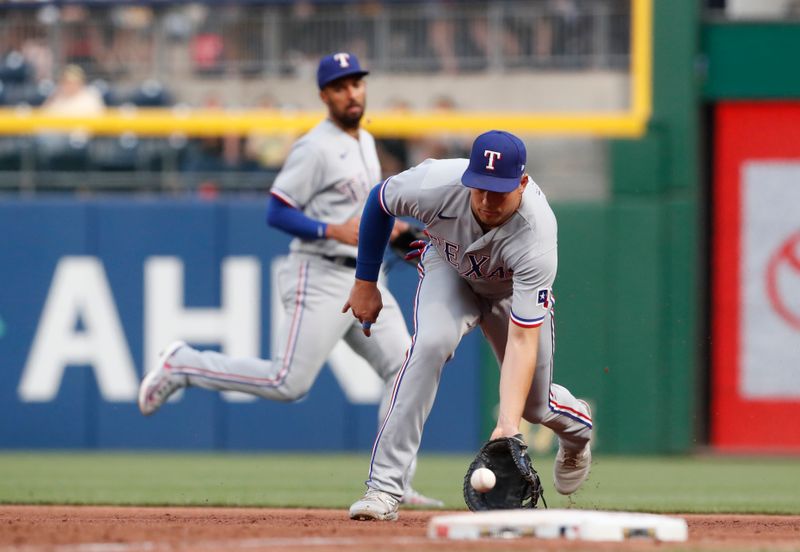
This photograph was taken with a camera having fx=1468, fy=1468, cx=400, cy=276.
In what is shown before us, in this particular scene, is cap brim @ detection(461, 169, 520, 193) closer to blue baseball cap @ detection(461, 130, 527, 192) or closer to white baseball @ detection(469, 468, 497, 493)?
blue baseball cap @ detection(461, 130, 527, 192)

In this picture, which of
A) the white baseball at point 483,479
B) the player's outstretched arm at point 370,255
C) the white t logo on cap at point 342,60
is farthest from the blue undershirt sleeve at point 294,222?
the white baseball at point 483,479

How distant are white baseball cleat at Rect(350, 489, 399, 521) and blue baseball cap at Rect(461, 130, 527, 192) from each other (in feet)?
4.16

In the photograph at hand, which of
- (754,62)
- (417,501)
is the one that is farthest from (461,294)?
(754,62)

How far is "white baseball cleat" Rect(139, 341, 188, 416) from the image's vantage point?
684 centimetres

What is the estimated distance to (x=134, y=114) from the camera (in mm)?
10930

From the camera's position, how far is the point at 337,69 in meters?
6.59

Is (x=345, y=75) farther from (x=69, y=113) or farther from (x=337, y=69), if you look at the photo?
(x=69, y=113)

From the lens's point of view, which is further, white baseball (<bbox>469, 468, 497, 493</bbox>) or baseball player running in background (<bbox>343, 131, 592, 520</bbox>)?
baseball player running in background (<bbox>343, 131, 592, 520</bbox>)

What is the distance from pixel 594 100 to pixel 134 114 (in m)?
3.43

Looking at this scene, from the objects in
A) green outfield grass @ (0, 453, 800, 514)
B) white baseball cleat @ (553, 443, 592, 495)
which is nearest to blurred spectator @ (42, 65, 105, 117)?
green outfield grass @ (0, 453, 800, 514)

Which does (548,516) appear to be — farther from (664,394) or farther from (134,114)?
(134,114)

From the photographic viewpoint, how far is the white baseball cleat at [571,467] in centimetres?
591

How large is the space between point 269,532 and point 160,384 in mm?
2077

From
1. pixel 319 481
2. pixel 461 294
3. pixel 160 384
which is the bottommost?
pixel 319 481
